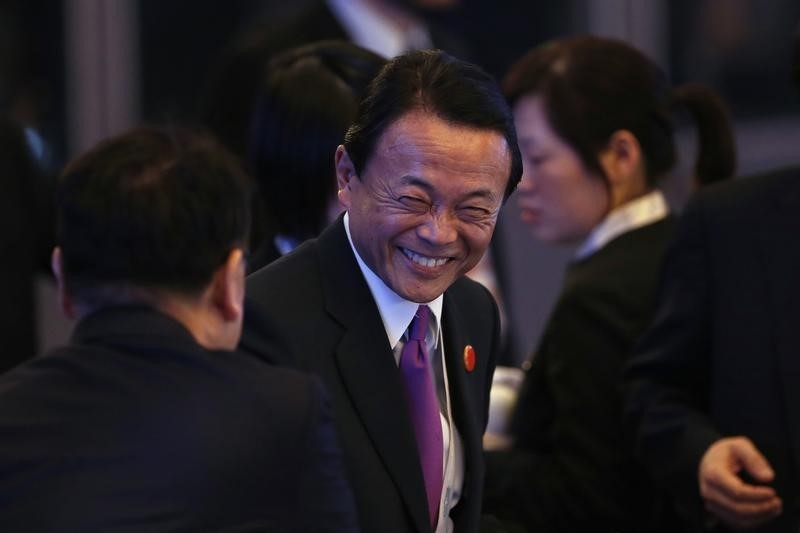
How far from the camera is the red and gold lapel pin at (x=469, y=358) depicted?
6.21 feet

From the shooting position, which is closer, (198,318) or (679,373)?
(198,318)

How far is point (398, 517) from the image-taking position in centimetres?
167

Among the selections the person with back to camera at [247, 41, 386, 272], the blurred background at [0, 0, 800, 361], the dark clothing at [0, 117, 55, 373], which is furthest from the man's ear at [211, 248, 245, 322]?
the blurred background at [0, 0, 800, 361]

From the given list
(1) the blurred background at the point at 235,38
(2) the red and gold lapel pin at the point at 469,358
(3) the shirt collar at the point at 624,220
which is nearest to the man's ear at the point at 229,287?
(2) the red and gold lapel pin at the point at 469,358

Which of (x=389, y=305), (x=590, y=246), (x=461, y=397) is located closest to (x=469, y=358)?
(x=461, y=397)

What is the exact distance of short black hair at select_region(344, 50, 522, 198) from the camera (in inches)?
67.0

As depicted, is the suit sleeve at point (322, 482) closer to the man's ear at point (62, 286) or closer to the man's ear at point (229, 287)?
the man's ear at point (229, 287)

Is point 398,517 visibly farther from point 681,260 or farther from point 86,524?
point 681,260

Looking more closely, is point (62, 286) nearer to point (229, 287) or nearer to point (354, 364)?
point (229, 287)

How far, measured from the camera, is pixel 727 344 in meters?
2.30

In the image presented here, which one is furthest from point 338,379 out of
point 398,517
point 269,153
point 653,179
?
point 653,179

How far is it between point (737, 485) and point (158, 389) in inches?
44.4

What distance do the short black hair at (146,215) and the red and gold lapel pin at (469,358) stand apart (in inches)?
19.7

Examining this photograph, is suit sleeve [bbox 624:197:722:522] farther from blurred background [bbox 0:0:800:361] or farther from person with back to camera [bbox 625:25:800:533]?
blurred background [bbox 0:0:800:361]
